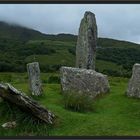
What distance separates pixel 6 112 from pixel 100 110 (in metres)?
4.36

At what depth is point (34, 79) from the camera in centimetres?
2219

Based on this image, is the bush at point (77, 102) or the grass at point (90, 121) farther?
the bush at point (77, 102)

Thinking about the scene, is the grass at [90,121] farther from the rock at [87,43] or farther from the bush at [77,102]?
the rock at [87,43]

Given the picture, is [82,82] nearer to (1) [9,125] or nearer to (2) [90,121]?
(2) [90,121]

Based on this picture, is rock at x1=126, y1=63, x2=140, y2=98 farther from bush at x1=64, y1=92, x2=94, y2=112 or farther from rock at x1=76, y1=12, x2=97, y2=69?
rock at x1=76, y1=12, x2=97, y2=69

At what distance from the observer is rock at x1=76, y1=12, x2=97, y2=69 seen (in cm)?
2484

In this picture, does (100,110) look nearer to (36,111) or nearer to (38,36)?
(36,111)

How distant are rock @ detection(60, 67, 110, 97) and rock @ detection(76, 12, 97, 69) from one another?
2.82 m

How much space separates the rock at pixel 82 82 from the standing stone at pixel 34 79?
1.20 meters

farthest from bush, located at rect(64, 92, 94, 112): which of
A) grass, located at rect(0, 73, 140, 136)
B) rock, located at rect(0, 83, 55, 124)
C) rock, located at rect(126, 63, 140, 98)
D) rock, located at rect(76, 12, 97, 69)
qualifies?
rock, located at rect(76, 12, 97, 69)

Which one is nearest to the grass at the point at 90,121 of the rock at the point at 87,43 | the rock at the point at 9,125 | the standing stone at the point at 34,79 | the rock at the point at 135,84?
the rock at the point at 9,125

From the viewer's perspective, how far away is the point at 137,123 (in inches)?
675

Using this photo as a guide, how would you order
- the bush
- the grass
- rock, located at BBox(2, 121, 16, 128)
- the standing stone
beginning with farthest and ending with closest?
the standing stone < the bush < rock, located at BBox(2, 121, 16, 128) < the grass

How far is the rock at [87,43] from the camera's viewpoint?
24.8 metres
